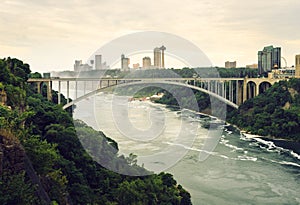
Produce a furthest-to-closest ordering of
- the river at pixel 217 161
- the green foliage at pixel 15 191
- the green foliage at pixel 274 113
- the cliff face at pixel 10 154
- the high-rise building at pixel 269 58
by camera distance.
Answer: the high-rise building at pixel 269 58 → the green foliage at pixel 274 113 → the river at pixel 217 161 → the cliff face at pixel 10 154 → the green foliage at pixel 15 191

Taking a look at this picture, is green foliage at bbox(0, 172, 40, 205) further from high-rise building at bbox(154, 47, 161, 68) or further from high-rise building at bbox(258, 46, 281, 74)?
high-rise building at bbox(258, 46, 281, 74)

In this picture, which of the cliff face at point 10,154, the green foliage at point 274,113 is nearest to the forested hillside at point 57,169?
the cliff face at point 10,154

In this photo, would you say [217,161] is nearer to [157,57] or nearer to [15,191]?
[157,57]

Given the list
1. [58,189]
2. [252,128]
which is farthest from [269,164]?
[58,189]

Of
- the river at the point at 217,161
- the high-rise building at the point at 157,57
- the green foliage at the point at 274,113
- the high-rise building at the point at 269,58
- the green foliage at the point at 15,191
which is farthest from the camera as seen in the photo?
the high-rise building at the point at 269,58

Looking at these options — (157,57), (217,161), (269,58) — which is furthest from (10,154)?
(269,58)

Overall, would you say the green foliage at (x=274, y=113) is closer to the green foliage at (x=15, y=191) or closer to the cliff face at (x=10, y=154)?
the cliff face at (x=10, y=154)

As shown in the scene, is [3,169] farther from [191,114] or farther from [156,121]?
[191,114]
